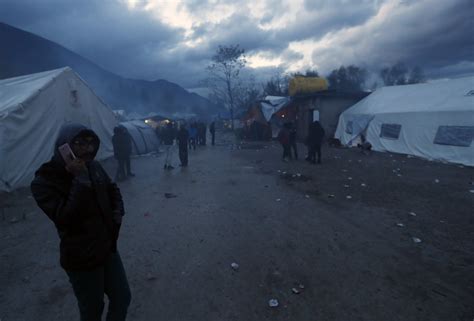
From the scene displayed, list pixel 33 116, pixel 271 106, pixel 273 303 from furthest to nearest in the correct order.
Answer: pixel 271 106
pixel 33 116
pixel 273 303

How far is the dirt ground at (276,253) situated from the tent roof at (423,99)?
19.6 feet

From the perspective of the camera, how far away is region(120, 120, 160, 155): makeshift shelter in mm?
15680

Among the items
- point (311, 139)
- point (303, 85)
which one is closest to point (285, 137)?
point (311, 139)

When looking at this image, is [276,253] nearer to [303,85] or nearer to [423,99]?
[423,99]

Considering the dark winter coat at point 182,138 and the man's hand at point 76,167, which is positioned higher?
the man's hand at point 76,167

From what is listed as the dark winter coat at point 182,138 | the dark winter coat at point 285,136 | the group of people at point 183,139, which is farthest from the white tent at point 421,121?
the dark winter coat at point 182,138

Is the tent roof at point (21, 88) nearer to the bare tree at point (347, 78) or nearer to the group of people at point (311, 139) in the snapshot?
the group of people at point (311, 139)

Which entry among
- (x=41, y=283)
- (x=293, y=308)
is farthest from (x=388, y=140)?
(x=41, y=283)

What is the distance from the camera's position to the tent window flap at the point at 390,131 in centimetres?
1396

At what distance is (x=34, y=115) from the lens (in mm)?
9180

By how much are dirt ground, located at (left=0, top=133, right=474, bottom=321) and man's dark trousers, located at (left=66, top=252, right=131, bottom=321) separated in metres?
0.89

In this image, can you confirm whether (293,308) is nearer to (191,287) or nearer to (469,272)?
(191,287)

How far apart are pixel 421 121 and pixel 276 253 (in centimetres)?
1250

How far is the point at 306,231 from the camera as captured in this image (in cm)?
487
